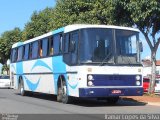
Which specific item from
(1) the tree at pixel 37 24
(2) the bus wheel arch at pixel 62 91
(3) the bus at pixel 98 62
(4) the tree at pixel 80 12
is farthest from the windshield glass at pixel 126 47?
(1) the tree at pixel 37 24

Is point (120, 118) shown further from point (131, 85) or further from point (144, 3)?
point (144, 3)

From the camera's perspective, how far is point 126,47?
2022 centimetres

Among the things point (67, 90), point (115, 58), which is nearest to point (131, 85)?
point (115, 58)

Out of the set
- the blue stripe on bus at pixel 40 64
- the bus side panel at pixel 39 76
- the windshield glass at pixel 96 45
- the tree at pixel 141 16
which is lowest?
the bus side panel at pixel 39 76

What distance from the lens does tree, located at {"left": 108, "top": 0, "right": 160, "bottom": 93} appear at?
25.8m

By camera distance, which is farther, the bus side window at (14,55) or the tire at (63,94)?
the bus side window at (14,55)

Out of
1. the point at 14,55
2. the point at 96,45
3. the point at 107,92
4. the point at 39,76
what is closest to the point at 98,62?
the point at 96,45

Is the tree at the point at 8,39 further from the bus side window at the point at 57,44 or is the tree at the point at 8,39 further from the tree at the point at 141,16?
the bus side window at the point at 57,44

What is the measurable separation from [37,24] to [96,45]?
1253 inches

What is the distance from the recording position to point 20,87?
3020 centimetres

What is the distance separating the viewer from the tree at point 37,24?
5006cm

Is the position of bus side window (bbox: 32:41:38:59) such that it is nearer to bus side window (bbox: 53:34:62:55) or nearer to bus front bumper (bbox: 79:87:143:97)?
bus side window (bbox: 53:34:62:55)

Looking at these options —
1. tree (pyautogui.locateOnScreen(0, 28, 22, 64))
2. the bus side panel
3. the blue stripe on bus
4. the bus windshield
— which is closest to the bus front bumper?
the bus windshield

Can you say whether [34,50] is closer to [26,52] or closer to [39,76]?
[39,76]
